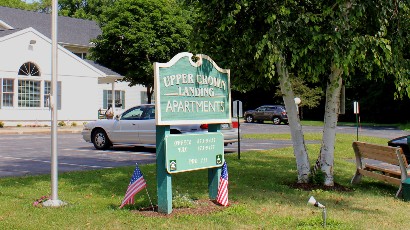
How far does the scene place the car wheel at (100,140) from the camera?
1902 cm

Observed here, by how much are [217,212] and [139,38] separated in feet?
111

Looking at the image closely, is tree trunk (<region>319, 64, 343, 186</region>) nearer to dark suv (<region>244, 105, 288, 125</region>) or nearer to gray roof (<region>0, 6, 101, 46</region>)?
gray roof (<region>0, 6, 101, 46</region>)

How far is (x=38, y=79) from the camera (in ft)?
108

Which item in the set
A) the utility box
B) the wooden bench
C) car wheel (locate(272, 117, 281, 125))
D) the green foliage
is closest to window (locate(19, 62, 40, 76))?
car wheel (locate(272, 117, 281, 125))

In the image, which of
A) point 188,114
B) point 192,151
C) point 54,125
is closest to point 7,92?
point 54,125

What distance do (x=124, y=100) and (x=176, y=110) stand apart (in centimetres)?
3748

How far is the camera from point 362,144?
11.6 m

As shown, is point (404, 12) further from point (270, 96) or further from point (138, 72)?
point (270, 96)

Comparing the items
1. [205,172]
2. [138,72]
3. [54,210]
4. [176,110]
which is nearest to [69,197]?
[54,210]

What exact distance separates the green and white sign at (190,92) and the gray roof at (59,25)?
34.1 meters

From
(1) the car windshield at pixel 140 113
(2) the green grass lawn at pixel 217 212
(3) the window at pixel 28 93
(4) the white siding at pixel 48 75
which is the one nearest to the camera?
(2) the green grass lawn at pixel 217 212

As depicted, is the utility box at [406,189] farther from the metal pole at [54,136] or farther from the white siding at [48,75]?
the white siding at [48,75]

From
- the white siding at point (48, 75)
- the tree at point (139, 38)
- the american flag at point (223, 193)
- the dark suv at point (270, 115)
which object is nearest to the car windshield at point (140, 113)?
the american flag at point (223, 193)

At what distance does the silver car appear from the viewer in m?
17.9
